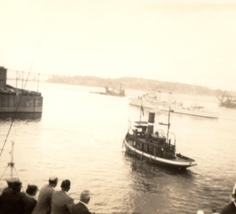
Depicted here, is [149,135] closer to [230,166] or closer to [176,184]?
[176,184]

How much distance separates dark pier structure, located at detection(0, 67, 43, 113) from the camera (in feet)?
164

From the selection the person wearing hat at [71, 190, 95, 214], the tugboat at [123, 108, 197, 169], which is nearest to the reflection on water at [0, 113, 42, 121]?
the tugboat at [123, 108, 197, 169]

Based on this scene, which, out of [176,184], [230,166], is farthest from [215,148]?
[176,184]

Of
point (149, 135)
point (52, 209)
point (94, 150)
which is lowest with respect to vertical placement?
point (94, 150)

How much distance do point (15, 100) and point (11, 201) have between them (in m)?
49.3

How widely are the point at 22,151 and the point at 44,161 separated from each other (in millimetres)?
4395

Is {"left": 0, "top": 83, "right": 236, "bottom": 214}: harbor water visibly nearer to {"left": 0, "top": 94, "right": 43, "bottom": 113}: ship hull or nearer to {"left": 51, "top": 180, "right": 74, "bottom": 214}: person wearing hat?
{"left": 0, "top": 94, "right": 43, "bottom": 113}: ship hull

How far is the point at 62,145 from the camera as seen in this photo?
34188 millimetres

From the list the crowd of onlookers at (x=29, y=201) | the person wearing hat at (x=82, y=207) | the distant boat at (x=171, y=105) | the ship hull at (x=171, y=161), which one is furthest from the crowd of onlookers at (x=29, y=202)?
the distant boat at (x=171, y=105)

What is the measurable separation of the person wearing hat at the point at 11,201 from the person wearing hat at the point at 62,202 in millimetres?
735

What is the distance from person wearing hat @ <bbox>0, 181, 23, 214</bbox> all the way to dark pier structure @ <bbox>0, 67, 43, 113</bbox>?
141 feet

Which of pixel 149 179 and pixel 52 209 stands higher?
pixel 52 209

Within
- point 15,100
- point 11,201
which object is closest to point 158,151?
point 11,201

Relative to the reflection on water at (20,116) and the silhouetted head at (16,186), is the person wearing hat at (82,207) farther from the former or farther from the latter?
the reflection on water at (20,116)
